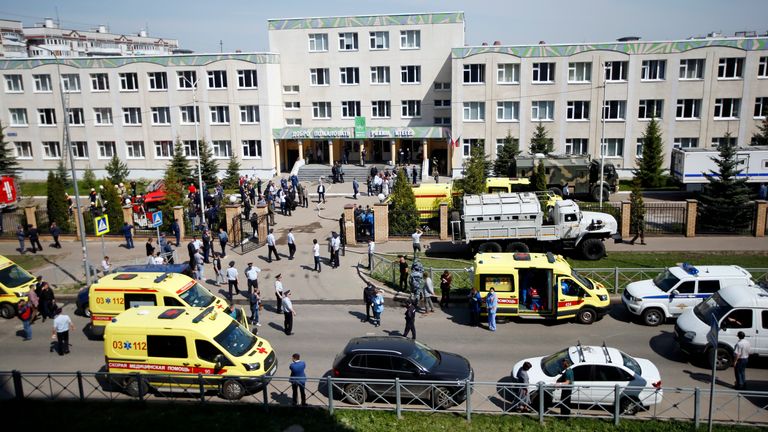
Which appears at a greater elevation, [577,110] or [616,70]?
[616,70]

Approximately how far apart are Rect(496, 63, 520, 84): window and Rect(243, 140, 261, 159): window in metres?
20.2

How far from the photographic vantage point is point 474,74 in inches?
1773

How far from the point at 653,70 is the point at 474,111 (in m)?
13.4

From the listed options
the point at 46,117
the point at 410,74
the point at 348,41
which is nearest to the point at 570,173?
the point at 410,74

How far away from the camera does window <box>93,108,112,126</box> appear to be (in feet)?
163

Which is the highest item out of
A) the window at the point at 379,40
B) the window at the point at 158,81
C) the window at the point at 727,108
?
the window at the point at 379,40

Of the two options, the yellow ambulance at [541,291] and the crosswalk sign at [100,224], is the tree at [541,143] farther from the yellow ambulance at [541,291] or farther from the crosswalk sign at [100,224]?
the crosswalk sign at [100,224]

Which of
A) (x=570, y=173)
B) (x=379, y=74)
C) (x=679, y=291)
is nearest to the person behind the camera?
(x=679, y=291)

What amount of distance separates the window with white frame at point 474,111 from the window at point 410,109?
4.88 metres

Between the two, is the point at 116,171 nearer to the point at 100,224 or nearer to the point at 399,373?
the point at 100,224

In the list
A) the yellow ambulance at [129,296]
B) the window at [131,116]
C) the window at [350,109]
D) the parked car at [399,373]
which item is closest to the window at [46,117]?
the window at [131,116]

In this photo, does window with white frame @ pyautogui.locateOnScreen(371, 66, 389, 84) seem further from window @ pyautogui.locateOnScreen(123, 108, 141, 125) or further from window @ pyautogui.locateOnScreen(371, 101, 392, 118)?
window @ pyautogui.locateOnScreen(123, 108, 141, 125)

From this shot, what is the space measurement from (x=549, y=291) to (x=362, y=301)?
267 inches

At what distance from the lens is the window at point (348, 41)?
48844 mm
